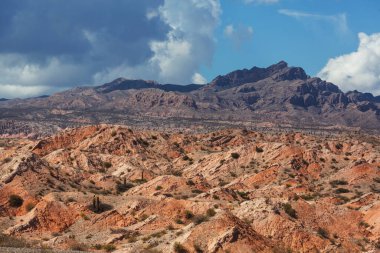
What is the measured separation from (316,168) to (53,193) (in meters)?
45.2

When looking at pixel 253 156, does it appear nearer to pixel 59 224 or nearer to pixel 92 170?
pixel 92 170

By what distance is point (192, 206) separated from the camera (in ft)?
133

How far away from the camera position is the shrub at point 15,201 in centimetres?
4512

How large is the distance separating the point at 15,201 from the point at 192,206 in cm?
1504

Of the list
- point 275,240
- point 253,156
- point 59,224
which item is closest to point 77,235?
point 59,224

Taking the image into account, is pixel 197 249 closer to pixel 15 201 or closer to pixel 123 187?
pixel 15 201

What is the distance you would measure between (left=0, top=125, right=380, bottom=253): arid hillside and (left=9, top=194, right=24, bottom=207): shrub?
0.08 metres

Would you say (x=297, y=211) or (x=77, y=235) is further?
(x=297, y=211)

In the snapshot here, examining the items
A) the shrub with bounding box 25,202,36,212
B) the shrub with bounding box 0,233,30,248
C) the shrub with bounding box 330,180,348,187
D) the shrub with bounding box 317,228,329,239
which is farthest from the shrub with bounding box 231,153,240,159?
the shrub with bounding box 0,233,30,248

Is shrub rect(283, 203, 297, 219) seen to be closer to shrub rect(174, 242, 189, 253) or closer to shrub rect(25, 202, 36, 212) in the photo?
shrub rect(174, 242, 189, 253)

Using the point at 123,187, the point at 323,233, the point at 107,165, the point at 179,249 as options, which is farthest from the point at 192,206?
the point at 107,165

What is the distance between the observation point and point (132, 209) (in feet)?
138

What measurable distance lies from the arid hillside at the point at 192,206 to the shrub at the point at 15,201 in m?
0.08

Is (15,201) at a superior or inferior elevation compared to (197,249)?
inferior
